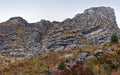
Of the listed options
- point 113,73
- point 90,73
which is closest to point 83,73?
point 90,73

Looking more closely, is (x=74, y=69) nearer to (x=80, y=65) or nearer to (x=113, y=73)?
(x=80, y=65)

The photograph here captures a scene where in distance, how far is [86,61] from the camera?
197125 millimetres

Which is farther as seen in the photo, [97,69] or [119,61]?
[119,61]

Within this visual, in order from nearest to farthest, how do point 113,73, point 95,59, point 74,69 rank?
point 113,73, point 74,69, point 95,59

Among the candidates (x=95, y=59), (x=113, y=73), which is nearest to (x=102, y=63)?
(x=95, y=59)

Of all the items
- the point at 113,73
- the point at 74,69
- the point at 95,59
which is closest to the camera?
the point at 113,73

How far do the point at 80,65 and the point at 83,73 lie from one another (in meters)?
21.6

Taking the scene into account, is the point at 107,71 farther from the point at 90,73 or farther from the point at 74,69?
the point at 74,69

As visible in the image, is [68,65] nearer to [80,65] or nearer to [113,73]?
[80,65]

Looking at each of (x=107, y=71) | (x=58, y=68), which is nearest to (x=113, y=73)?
(x=107, y=71)

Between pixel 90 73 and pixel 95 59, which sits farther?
pixel 95 59

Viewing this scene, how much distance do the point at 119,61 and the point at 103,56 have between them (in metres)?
12.0

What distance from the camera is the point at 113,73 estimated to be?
164 meters

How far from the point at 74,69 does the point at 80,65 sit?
11.3m
